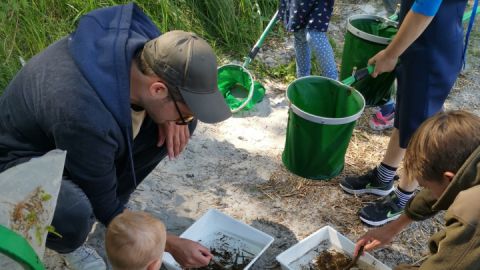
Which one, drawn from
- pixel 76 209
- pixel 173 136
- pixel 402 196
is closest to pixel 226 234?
pixel 173 136

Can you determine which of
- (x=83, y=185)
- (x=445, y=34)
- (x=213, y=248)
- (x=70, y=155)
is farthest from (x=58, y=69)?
(x=445, y=34)

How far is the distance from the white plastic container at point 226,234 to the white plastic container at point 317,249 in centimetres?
12

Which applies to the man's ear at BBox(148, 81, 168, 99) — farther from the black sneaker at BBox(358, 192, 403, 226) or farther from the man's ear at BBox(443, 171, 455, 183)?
the black sneaker at BBox(358, 192, 403, 226)

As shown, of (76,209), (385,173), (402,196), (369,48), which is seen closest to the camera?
(76,209)

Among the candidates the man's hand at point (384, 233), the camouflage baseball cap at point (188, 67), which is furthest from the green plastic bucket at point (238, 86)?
the camouflage baseball cap at point (188, 67)

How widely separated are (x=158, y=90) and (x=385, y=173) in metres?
1.46

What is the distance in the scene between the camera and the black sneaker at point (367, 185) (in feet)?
8.91

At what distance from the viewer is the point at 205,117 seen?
5.58 feet

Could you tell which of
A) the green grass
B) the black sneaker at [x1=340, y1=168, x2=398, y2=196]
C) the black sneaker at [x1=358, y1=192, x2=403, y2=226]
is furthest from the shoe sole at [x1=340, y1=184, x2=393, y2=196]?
the green grass

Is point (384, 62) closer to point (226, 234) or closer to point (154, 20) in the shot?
point (226, 234)

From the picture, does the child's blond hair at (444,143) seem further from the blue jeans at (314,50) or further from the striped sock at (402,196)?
the blue jeans at (314,50)

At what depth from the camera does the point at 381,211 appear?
2.57m

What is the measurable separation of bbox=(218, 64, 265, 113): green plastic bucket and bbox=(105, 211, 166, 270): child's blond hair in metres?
1.80

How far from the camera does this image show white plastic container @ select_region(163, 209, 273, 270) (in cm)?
227
